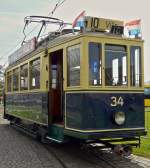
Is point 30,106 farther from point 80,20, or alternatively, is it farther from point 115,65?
point 115,65

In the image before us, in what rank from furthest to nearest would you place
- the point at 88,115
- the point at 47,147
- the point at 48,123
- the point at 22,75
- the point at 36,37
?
the point at 22,75 < the point at 36,37 < the point at 47,147 < the point at 48,123 < the point at 88,115

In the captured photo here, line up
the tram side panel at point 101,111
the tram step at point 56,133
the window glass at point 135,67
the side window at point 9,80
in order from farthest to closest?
the side window at point 9,80
the tram step at point 56,133
the window glass at point 135,67
the tram side panel at point 101,111

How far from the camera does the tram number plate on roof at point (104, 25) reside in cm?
1022

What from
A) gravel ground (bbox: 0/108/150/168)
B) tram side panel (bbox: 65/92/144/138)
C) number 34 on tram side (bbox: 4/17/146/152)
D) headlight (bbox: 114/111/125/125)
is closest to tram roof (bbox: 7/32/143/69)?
number 34 on tram side (bbox: 4/17/146/152)

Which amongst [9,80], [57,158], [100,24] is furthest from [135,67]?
[9,80]

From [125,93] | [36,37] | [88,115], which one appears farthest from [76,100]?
[36,37]

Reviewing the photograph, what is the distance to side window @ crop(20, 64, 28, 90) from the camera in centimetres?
1445

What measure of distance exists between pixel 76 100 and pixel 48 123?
194cm

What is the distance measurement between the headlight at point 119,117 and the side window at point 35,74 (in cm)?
346

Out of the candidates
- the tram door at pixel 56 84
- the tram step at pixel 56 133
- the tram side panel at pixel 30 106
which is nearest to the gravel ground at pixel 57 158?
the tram step at pixel 56 133

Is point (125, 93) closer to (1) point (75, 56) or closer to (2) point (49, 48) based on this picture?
(1) point (75, 56)

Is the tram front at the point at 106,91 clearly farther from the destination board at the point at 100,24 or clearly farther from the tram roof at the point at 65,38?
the destination board at the point at 100,24

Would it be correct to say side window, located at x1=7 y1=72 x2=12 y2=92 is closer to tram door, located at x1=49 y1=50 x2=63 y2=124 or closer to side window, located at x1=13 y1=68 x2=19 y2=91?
side window, located at x1=13 y1=68 x2=19 y2=91

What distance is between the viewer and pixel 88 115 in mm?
9469
